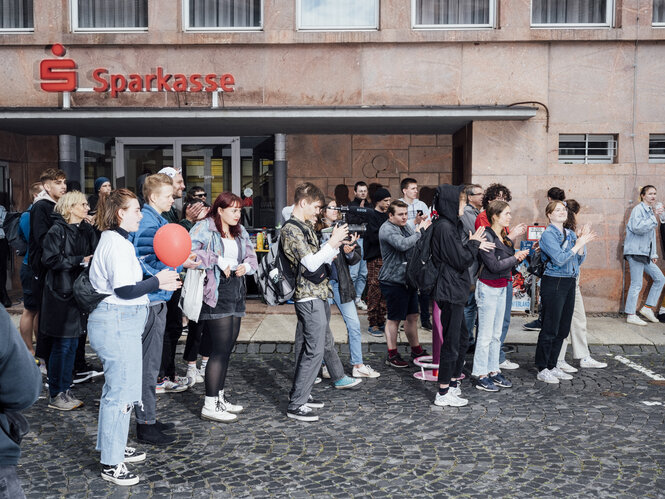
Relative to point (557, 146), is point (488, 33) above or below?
A: above

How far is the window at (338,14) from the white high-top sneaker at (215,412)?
778 centimetres

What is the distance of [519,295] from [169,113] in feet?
19.5

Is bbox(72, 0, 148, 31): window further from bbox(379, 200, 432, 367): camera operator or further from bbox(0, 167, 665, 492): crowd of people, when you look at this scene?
bbox(379, 200, 432, 367): camera operator

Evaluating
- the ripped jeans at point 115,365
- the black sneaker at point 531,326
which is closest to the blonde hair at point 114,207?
the ripped jeans at point 115,365

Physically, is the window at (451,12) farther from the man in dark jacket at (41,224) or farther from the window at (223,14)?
the man in dark jacket at (41,224)

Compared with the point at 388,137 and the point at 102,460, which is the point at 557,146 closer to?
the point at 388,137

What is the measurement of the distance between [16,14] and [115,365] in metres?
9.82

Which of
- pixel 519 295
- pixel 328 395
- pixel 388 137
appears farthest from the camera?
pixel 388 137

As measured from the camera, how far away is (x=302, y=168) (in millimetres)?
13188

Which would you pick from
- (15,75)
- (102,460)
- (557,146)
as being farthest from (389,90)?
(102,460)

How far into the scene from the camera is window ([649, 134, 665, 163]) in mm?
11594

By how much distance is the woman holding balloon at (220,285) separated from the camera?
5.81 meters

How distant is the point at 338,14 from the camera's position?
12047mm

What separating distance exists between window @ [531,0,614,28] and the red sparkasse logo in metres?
5.19
